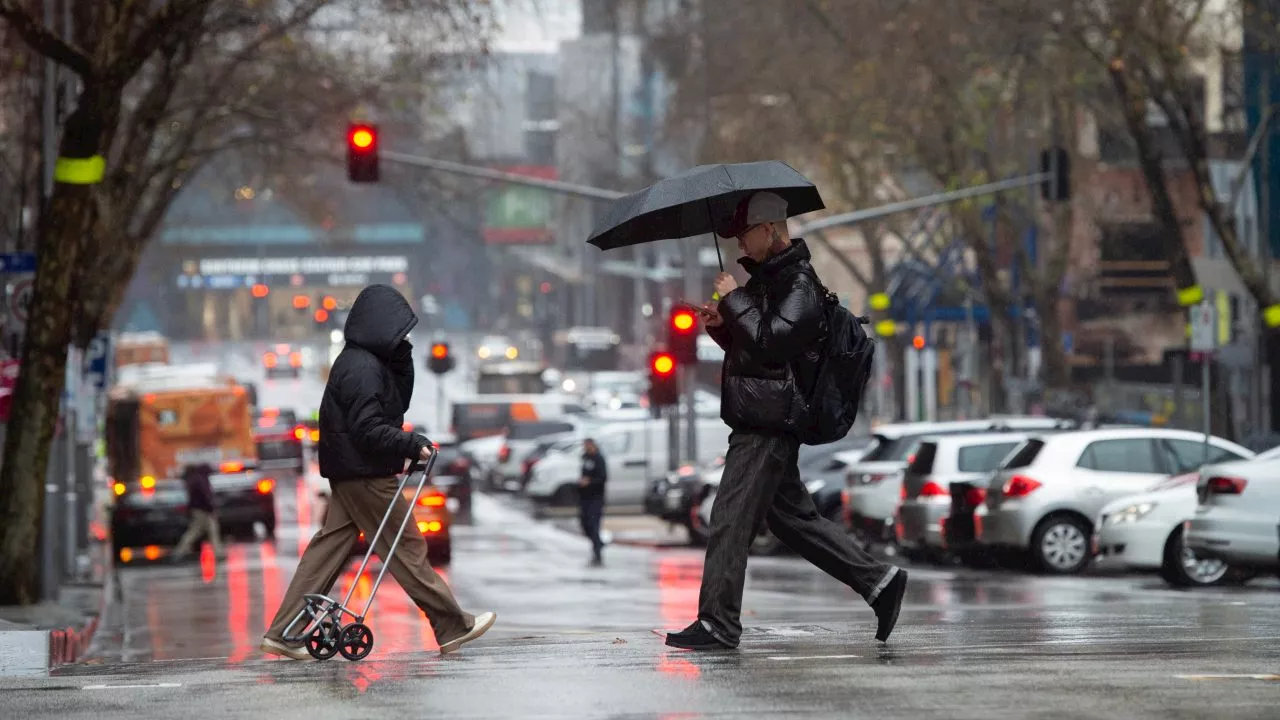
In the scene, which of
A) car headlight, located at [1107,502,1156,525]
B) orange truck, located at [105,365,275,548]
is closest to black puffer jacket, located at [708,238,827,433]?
car headlight, located at [1107,502,1156,525]

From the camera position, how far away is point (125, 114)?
41.1 m

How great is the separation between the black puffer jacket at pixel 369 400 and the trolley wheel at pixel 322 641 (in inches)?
27.4

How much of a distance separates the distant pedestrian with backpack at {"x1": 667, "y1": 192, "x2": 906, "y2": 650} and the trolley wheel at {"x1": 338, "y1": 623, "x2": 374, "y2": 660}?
1.41 metres

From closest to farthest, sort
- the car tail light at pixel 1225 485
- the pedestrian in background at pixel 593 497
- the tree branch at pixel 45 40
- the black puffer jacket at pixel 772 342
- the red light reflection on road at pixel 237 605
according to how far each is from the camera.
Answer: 1. the black puffer jacket at pixel 772 342
2. the tree branch at pixel 45 40
3. the red light reflection on road at pixel 237 605
4. the car tail light at pixel 1225 485
5. the pedestrian in background at pixel 593 497

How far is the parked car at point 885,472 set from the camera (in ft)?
92.2

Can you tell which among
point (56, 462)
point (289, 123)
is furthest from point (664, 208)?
point (289, 123)

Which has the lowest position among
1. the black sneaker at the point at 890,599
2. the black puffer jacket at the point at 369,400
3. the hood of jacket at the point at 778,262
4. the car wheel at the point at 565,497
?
the car wheel at the point at 565,497

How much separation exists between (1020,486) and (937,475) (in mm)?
2374

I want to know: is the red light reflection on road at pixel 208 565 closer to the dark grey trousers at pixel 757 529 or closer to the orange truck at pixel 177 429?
the orange truck at pixel 177 429

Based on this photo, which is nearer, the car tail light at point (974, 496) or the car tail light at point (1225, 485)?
the car tail light at point (1225, 485)

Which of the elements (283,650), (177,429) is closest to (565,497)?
(177,429)

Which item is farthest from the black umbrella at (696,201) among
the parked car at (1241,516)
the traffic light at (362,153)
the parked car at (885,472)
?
the traffic light at (362,153)

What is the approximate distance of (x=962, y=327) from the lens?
217 ft

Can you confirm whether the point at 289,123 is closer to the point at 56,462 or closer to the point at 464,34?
the point at 464,34
